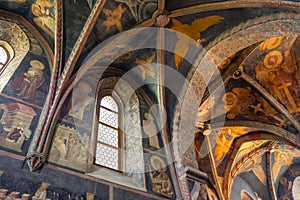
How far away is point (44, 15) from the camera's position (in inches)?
372

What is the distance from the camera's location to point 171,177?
867 centimetres

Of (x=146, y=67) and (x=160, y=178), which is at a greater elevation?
(x=146, y=67)

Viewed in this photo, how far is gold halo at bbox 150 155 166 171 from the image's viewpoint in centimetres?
874

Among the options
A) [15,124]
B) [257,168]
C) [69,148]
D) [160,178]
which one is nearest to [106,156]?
[69,148]

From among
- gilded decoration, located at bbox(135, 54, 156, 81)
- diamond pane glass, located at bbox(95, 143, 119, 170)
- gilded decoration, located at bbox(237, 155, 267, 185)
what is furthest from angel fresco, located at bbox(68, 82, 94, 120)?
gilded decoration, located at bbox(237, 155, 267, 185)

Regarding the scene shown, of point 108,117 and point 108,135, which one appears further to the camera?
point 108,117

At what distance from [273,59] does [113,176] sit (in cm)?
675

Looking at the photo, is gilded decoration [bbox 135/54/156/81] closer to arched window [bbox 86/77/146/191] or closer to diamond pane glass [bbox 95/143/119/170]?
arched window [bbox 86/77/146/191]

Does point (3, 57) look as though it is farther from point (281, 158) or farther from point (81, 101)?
point (281, 158)

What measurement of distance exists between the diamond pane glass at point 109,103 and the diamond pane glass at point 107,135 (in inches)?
35.3

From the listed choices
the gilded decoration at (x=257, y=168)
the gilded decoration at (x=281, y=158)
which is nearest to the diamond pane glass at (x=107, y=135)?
the gilded decoration at (x=257, y=168)

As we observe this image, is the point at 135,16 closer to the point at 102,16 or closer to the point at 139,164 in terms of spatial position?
the point at 102,16

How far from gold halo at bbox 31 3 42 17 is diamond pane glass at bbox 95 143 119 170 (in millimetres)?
4449

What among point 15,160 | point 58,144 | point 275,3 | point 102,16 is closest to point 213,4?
point 275,3
